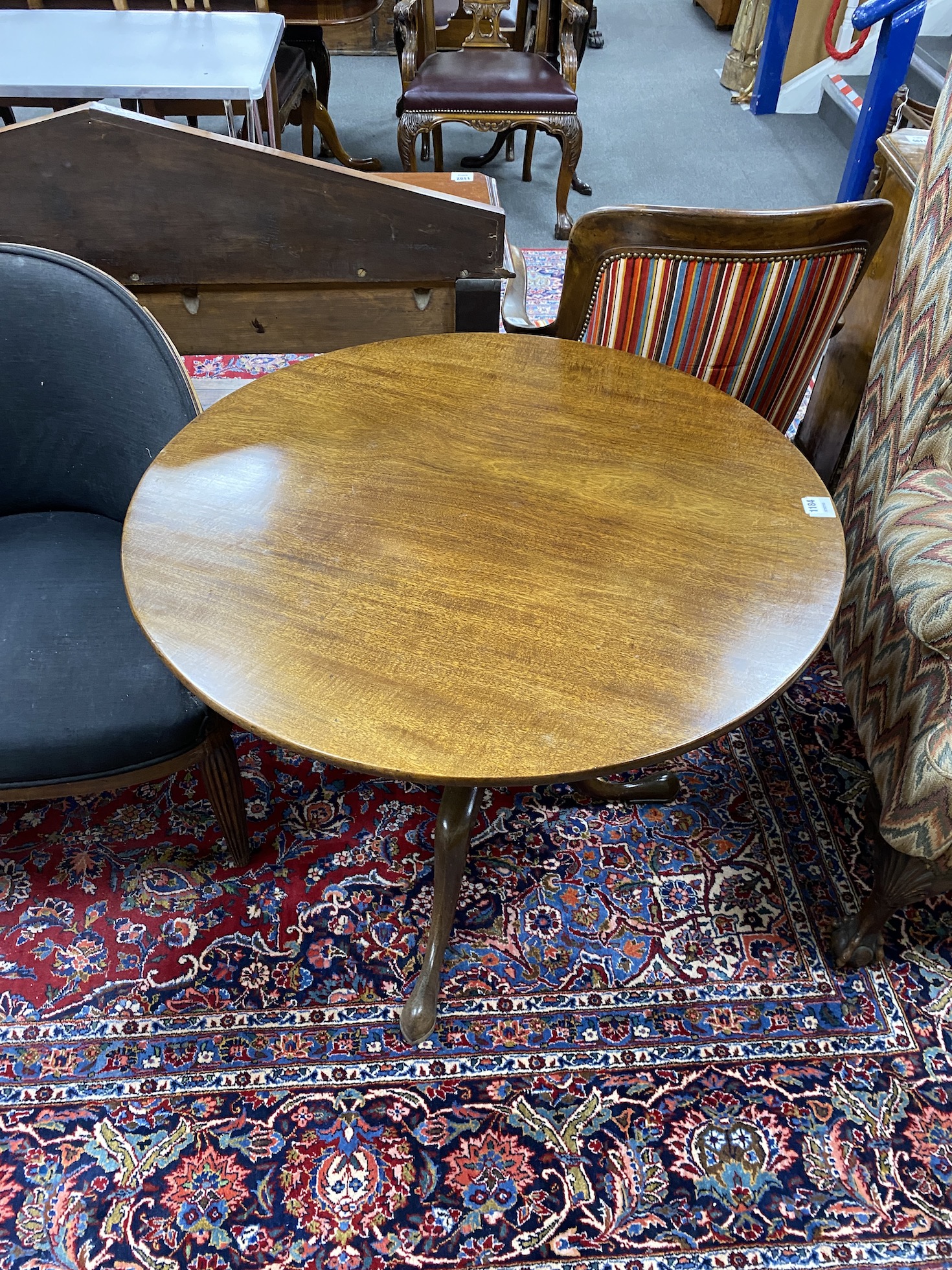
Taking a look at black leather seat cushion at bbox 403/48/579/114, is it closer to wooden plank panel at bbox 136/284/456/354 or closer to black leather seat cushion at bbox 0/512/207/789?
wooden plank panel at bbox 136/284/456/354

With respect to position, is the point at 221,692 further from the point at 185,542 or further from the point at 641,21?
the point at 641,21

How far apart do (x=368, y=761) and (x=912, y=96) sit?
3.30 meters

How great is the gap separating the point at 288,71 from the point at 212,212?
1.62 m

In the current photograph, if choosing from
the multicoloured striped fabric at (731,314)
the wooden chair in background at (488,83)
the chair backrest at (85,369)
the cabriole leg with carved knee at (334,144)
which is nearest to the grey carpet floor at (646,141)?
the cabriole leg with carved knee at (334,144)

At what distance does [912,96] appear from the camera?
2.96 meters

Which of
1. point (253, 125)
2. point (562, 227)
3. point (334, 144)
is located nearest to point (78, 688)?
point (253, 125)

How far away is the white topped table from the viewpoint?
67.4 inches

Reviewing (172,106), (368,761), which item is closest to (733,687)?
(368,761)

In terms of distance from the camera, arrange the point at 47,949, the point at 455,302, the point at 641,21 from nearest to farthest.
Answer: the point at 47,949
the point at 455,302
the point at 641,21

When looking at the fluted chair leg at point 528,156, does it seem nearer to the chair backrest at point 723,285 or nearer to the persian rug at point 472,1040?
the chair backrest at point 723,285

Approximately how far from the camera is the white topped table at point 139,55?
1712 mm

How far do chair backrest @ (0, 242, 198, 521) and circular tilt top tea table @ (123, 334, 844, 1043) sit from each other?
0.12 metres

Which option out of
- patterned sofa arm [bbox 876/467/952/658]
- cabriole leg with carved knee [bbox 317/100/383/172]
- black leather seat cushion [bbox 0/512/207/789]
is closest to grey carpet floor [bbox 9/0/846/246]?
cabriole leg with carved knee [bbox 317/100/383/172]

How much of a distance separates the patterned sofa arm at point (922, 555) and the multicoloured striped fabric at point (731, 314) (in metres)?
0.31
